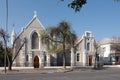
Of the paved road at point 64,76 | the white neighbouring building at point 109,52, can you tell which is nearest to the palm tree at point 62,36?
the paved road at point 64,76

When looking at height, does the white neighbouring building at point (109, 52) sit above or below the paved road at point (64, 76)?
above

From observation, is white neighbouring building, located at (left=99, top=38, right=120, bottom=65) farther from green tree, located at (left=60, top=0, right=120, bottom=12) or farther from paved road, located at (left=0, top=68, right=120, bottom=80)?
green tree, located at (left=60, top=0, right=120, bottom=12)

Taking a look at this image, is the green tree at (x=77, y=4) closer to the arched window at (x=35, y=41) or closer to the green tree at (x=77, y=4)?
the green tree at (x=77, y=4)

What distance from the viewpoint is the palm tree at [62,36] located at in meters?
52.8

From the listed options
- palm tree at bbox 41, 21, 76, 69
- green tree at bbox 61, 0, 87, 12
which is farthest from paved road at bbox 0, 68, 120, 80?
green tree at bbox 61, 0, 87, 12

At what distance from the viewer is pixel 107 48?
9094 cm

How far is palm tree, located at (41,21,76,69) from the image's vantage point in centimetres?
5278

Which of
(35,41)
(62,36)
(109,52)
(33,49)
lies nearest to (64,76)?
(62,36)

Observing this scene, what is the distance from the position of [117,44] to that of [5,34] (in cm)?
4599

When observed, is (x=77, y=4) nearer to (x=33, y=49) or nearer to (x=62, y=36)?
(x=62, y=36)

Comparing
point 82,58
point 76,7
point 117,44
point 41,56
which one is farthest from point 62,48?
point 76,7

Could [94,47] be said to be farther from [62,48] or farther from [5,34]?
[5,34]

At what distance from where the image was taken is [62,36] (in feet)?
175

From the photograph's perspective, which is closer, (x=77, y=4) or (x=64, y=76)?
(x=77, y=4)
